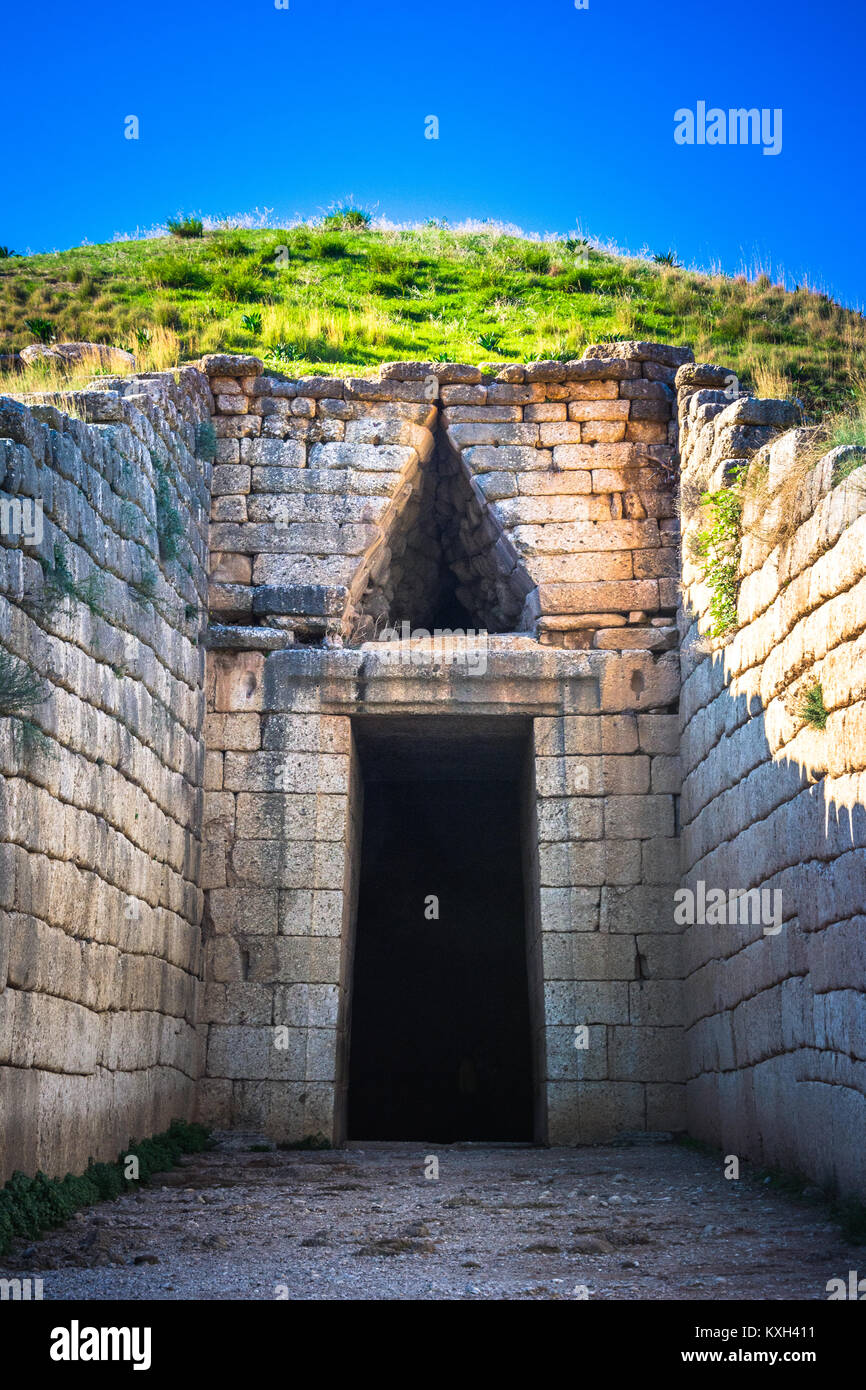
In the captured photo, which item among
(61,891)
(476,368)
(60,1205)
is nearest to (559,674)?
(476,368)

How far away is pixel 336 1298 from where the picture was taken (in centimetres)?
425

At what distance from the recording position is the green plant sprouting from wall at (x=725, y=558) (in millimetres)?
7809

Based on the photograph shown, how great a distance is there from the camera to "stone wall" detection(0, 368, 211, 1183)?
542 centimetres

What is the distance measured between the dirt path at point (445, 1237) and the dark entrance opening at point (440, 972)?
5.49 meters

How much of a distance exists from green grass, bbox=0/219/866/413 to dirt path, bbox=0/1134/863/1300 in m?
6.75

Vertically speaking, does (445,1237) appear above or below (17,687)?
below

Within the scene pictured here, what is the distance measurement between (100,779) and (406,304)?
8971 mm

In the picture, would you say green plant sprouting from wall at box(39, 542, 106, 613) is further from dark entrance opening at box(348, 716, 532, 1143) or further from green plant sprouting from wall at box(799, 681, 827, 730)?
dark entrance opening at box(348, 716, 532, 1143)

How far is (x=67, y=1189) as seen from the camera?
5.74m

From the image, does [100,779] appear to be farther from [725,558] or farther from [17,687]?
[725,558]

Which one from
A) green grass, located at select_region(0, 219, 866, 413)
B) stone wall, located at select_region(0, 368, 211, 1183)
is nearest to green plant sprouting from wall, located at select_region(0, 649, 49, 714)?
stone wall, located at select_region(0, 368, 211, 1183)

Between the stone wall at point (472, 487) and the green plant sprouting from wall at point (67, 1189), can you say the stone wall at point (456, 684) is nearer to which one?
the stone wall at point (472, 487)

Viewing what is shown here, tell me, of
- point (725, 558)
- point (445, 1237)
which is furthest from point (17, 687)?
point (725, 558)

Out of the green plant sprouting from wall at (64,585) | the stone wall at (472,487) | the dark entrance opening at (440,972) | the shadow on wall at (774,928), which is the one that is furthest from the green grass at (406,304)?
the shadow on wall at (774,928)
